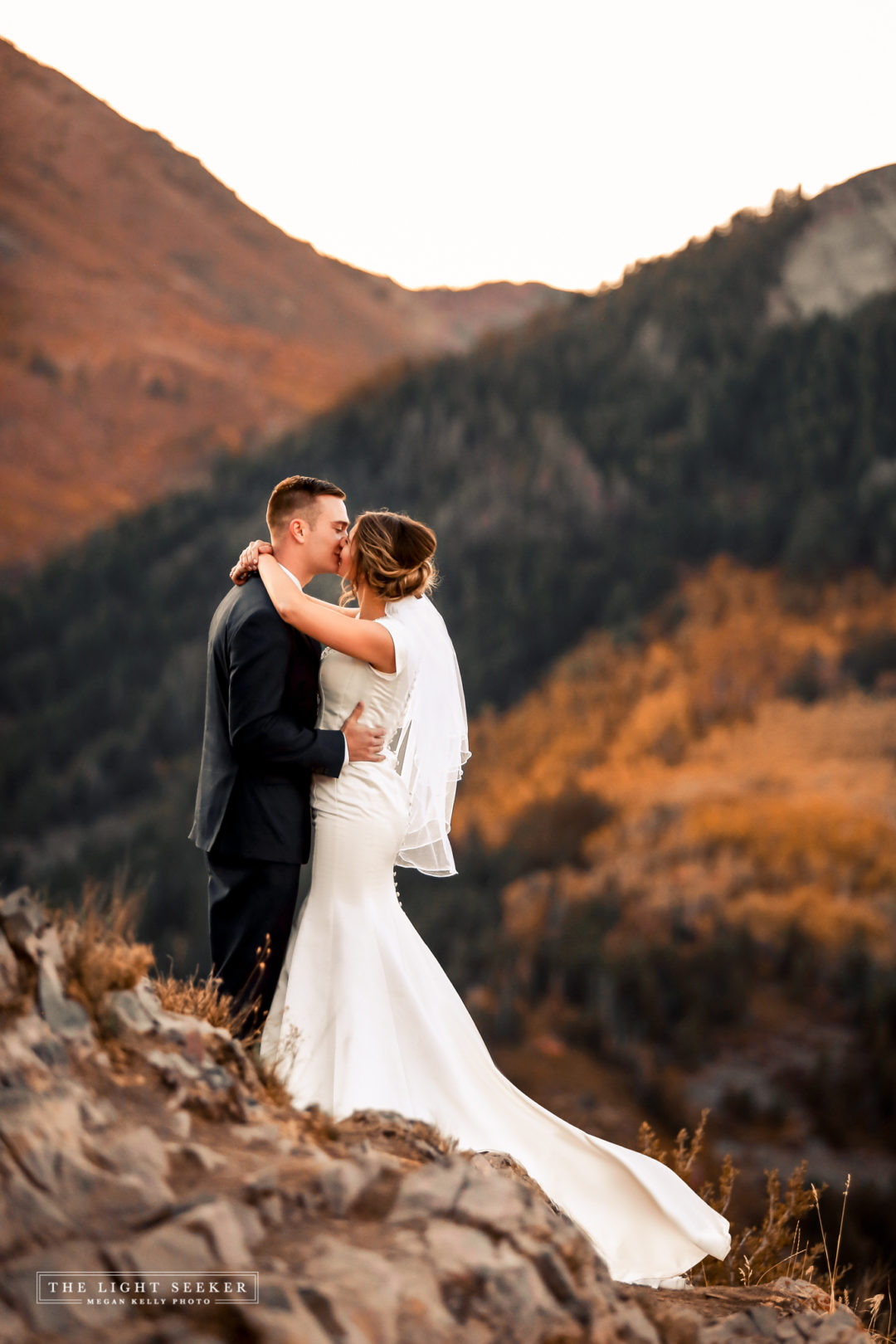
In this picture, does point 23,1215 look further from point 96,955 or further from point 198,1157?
point 96,955

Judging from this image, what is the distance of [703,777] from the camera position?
17.9m

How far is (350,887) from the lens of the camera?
3.10 m

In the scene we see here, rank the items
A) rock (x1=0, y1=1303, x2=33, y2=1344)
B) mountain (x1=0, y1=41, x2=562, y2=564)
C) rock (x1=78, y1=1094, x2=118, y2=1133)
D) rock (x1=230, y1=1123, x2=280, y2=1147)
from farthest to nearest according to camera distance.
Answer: mountain (x1=0, y1=41, x2=562, y2=564) < rock (x1=230, y1=1123, x2=280, y2=1147) < rock (x1=78, y1=1094, x2=118, y2=1133) < rock (x1=0, y1=1303, x2=33, y2=1344)

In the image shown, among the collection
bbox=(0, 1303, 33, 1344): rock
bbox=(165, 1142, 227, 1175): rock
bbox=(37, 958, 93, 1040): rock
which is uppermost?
bbox=(37, 958, 93, 1040): rock

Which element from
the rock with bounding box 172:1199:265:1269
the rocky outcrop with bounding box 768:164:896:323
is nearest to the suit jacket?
the rock with bounding box 172:1199:265:1269

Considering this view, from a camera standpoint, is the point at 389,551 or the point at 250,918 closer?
the point at 250,918

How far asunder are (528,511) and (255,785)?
818 inches

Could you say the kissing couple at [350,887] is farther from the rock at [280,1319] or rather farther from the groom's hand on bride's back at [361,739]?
the rock at [280,1319]

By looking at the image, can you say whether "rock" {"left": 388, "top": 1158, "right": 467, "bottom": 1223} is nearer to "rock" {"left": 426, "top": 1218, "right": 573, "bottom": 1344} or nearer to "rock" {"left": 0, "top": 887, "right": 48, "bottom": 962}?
"rock" {"left": 426, "top": 1218, "right": 573, "bottom": 1344}

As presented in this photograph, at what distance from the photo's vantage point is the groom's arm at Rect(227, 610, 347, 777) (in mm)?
2969

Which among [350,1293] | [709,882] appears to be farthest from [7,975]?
[709,882]

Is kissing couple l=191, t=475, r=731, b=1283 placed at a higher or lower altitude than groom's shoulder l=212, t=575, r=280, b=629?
lower

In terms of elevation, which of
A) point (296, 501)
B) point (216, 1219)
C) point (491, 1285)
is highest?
point (296, 501)

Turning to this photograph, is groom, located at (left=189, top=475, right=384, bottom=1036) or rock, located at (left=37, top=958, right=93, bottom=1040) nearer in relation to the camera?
rock, located at (left=37, top=958, right=93, bottom=1040)
